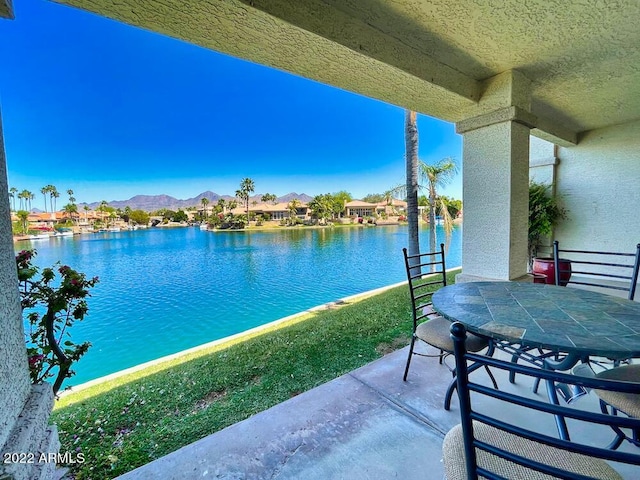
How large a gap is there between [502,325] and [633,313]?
0.73 m

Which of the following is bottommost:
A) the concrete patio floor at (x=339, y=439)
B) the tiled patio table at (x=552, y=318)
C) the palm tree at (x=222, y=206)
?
the concrete patio floor at (x=339, y=439)

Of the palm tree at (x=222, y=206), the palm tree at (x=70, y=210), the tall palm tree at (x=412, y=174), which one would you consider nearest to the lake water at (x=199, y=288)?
the tall palm tree at (x=412, y=174)

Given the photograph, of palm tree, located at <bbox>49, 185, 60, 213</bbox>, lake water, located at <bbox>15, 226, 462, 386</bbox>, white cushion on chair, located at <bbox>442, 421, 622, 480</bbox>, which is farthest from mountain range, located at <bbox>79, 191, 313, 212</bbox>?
white cushion on chair, located at <bbox>442, 421, 622, 480</bbox>

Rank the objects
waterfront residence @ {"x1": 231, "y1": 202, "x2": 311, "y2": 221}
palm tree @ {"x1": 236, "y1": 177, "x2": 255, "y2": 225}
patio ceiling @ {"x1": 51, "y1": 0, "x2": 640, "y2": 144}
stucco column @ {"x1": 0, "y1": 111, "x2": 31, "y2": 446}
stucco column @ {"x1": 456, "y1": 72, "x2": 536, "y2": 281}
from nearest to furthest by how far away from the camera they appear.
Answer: stucco column @ {"x1": 0, "y1": 111, "x2": 31, "y2": 446} < patio ceiling @ {"x1": 51, "y1": 0, "x2": 640, "y2": 144} < stucco column @ {"x1": 456, "y1": 72, "x2": 536, "y2": 281} < palm tree @ {"x1": 236, "y1": 177, "x2": 255, "y2": 225} < waterfront residence @ {"x1": 231, "y1": 202, "x2": 311, "y2": 221}

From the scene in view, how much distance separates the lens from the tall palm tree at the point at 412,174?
685cm

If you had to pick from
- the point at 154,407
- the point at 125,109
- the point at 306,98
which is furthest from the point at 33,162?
the point at 154,407

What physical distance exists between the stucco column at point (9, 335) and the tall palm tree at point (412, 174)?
6.75 m

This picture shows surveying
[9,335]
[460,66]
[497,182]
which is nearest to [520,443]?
[9,335]

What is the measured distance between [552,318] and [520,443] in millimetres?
662

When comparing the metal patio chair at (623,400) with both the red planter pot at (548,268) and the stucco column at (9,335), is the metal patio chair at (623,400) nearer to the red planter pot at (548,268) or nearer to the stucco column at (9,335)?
the stucco column at (9,335)

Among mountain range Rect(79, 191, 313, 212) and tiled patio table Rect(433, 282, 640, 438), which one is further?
mountain range Rect(79, 191, 313, 212)

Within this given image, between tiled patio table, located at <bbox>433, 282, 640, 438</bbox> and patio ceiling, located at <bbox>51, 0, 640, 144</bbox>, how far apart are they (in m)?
1.72

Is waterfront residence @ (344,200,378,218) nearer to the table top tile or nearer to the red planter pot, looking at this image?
the red planter pot

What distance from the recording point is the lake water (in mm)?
6484
